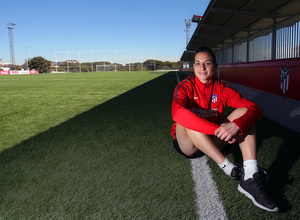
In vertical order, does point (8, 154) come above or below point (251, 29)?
below

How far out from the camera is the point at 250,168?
2.14 meters

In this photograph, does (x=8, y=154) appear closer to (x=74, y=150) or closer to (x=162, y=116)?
(x=74, y=150)

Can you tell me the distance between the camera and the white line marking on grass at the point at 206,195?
1.83 metres

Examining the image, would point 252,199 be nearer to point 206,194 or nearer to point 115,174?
point 206,194

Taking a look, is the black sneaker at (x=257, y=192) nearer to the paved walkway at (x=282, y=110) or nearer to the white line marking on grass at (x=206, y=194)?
the white line marking on grass at (x=206, y=194)

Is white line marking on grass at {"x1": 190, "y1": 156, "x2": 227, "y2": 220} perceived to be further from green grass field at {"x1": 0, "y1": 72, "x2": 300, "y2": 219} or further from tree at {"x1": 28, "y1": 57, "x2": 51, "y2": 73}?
tree at {"x1": 28, "y1": 57, "x2": 51, "y2": 73}

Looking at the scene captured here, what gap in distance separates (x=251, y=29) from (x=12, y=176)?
42.6 feet

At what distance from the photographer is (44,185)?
2.31 m

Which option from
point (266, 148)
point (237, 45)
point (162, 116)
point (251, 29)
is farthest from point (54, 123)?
point (237, 45)

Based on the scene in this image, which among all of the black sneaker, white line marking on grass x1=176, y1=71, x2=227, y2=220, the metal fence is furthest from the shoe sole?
the metal fence

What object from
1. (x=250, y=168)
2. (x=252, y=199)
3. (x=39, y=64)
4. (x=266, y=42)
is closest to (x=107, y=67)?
(x=39, y=64)

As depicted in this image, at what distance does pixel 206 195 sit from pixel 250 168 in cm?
41

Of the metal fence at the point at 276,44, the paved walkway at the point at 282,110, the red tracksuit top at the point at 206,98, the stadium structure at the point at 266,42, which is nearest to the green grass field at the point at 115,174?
the paved walkway at the point at 282,110

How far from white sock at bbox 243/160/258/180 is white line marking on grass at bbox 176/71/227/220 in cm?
27
